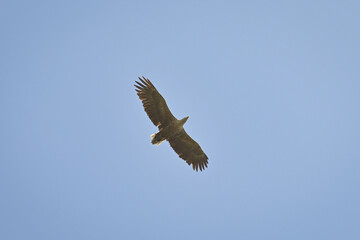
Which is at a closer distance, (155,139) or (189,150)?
(155,139)

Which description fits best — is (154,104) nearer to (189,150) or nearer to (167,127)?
(167,127)

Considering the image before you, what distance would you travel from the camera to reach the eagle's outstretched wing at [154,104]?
20688 millimetres

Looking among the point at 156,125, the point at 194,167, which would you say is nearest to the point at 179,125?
the point at 156,125

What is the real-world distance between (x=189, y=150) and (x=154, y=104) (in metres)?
3.36

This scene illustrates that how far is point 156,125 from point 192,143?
228 cm

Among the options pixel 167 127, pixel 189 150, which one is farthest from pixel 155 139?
pixel 189 150

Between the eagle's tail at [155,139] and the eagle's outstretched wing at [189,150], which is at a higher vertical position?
the eagle's outstretched wing at [189,150]

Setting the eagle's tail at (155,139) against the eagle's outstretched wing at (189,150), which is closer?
the eagle's tail at (155,139)

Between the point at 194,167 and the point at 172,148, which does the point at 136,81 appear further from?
the point at 194,167

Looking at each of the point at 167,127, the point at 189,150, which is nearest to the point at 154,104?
the point at 167,127

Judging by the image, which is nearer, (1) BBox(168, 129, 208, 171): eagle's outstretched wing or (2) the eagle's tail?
(2) the eagle's tail

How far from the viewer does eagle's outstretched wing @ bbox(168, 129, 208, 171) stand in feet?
71.5

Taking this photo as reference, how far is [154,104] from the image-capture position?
68.4 ft

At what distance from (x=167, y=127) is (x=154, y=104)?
1.38m
